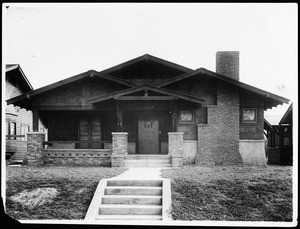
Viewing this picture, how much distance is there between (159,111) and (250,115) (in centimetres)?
518

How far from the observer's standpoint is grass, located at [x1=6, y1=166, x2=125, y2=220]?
389 inches

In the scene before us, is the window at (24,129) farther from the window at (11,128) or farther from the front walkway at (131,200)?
the front walkway at (131,200)

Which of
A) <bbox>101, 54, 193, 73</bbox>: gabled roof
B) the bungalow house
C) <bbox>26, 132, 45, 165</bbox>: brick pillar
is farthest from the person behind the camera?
<bbox>101, 54, 193, 73</bbox>: gabled roof

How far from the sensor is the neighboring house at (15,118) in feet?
66.9

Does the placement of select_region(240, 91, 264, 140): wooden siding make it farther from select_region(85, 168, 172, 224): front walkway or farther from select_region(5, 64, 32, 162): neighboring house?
select_region(5, 64, 32, 162): neighboring house

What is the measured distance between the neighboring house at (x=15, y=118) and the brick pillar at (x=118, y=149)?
736 centimetres

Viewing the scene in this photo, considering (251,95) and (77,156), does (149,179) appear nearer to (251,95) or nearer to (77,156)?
(77,156)

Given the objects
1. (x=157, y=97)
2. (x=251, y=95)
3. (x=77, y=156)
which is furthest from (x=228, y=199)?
(x=251, y=95)

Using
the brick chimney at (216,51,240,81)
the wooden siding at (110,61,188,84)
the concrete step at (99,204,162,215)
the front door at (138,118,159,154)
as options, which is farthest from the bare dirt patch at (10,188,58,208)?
the brick chimney at (216,51,240,81)

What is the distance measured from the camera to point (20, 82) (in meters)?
25.0

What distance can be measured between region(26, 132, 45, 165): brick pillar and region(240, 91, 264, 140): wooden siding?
10.9m

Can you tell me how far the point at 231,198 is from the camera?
1064 cm

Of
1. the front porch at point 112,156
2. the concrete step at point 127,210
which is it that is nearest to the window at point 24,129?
the front porch at point 112,156

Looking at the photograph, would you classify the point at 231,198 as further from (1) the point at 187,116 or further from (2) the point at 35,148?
(2) the point at 35,148
